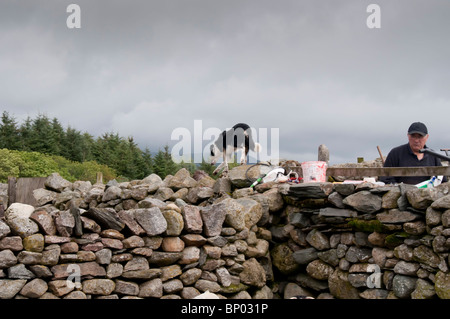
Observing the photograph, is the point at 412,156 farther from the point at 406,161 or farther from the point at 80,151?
the point at 80,151

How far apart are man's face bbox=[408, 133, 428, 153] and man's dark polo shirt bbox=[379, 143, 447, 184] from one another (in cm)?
18

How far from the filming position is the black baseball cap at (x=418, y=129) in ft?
22.1

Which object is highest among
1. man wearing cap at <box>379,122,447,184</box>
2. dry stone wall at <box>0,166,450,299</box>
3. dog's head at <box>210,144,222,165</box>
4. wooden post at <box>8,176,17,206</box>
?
dog's head at <box>210,144,222,165</box>

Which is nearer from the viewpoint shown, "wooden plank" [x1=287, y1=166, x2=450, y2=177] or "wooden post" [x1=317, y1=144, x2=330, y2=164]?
"wooden plank" [x1=287, y1=166, x2=450, y2=177]

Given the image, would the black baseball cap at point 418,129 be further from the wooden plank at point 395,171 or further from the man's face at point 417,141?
the wooden plank at point 395,171

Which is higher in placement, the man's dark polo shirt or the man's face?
the man's face

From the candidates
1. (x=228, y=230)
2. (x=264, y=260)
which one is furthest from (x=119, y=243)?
(x=264, y=260)

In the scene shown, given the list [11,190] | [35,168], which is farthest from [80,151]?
[11,190]

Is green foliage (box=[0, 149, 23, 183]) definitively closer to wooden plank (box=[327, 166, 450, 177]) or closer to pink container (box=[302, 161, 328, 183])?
pink container (box=[302, 161, 328, 183])

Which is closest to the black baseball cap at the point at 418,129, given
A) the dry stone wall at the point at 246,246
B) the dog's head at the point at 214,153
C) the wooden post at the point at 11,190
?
the dry stone wall at the point at 246,246

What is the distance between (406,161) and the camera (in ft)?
23.6

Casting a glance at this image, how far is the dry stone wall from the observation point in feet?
15.3

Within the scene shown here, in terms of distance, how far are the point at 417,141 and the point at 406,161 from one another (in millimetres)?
438

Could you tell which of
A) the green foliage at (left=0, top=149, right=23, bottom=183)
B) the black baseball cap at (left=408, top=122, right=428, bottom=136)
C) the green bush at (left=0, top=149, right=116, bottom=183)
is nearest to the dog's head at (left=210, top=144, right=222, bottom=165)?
the black baseball cap at (left=408, top=122, right=428, bottom=136)
